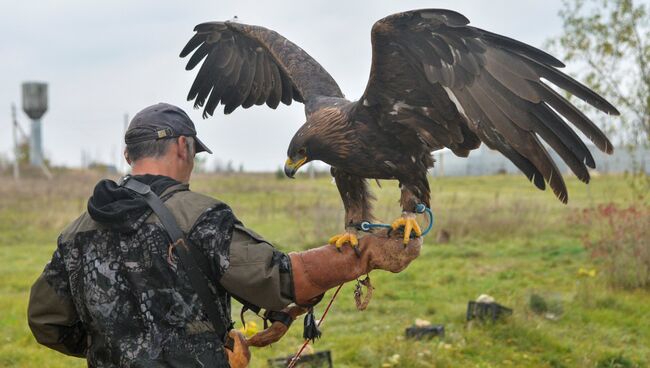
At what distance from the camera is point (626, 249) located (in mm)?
9672

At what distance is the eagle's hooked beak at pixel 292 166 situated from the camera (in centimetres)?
405

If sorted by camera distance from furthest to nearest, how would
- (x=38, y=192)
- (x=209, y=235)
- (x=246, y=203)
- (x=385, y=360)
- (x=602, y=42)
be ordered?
(x=38, y=192) < (x=246, y=203) < (x=602, y=42) < (x=385, y=360) < (x=209, y=235)

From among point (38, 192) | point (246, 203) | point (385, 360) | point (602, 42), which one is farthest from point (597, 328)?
point (38, 192)

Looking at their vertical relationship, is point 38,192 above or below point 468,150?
below

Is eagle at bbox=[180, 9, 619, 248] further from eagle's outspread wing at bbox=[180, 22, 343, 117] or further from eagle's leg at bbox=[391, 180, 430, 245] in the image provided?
eagle's outspread wing at bbox=[180, 22, 343, 117]

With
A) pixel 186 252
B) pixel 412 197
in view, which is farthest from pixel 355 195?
pixel 186 252

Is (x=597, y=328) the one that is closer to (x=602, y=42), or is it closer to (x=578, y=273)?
(x=578, y=273)

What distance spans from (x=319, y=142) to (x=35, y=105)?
4403 cm

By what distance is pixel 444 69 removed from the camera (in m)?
3.65

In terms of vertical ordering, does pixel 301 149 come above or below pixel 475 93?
below

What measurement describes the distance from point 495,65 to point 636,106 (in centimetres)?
833

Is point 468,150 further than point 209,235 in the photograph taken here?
Yes

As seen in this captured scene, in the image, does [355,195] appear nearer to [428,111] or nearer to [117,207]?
[428,111]

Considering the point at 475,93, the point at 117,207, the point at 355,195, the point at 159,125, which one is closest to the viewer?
the point at 117,207
